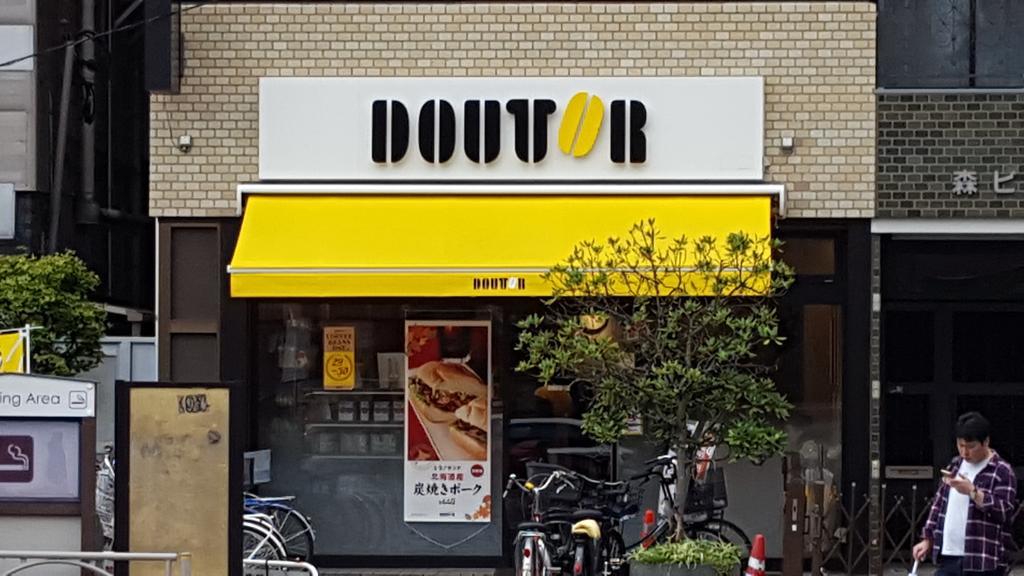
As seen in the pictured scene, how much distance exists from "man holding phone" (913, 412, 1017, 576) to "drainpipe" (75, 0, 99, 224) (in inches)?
453

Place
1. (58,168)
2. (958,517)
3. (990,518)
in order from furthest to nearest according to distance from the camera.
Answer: (58,168) < (958,517) < (990,518)

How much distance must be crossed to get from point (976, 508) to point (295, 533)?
21.9 feet

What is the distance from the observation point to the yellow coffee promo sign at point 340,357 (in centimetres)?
1523

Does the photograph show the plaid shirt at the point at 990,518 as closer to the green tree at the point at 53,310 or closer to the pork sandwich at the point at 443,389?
the pork sandwich at the point at 443,389

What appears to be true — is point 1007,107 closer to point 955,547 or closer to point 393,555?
point 955,547

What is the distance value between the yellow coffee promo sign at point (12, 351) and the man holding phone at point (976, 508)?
297 inches

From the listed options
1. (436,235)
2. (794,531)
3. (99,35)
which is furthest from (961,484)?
(99,35)

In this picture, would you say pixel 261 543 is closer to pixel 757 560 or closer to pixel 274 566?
pixel 274 566

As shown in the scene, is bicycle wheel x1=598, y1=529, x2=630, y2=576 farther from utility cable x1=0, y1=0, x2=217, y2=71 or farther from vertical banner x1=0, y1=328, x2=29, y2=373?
utility cable x1=0, y1=0, x2=217, y2=71

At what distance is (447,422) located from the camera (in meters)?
15.2

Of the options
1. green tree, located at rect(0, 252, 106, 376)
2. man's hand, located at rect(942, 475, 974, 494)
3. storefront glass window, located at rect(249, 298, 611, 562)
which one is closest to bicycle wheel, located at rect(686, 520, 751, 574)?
storefront glass window, located at rect(249, 298, 611, 562)

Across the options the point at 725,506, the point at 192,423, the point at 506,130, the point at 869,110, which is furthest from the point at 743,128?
the point at 192,423

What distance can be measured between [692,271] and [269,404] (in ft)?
16.2

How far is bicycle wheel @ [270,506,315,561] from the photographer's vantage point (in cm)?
1415
